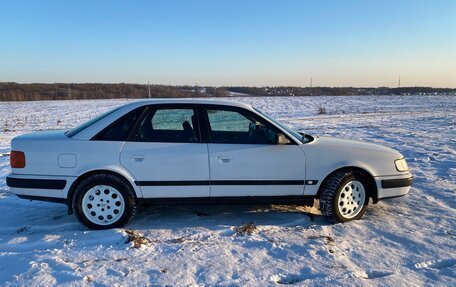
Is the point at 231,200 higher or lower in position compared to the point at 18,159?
lower

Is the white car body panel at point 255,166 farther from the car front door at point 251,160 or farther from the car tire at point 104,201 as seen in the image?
the car tire at point 104,201

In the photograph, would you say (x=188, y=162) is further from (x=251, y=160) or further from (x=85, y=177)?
(x=85, y=177)

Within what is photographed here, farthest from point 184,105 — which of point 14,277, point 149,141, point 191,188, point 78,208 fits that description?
point 14,277

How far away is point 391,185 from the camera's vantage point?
184 inches

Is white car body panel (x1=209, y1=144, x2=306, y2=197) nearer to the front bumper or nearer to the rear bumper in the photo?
the front bumper

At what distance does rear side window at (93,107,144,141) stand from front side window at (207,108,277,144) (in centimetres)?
91

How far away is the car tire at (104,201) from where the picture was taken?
423 centimetres

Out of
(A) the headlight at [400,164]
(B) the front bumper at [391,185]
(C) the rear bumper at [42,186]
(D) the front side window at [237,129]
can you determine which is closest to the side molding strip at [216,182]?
Answer: (D) the front side window at [237,129]

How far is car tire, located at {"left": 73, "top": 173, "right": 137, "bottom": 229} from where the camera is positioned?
167 inches

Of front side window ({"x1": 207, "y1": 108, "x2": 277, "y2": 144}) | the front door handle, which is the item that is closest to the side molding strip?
the front door handle

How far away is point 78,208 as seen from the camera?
4.26m

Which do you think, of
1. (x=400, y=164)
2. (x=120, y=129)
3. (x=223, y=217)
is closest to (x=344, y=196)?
(x=400, y=164)

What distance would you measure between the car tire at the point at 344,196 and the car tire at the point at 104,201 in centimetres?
231

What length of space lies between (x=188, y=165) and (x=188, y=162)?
0.04 m
